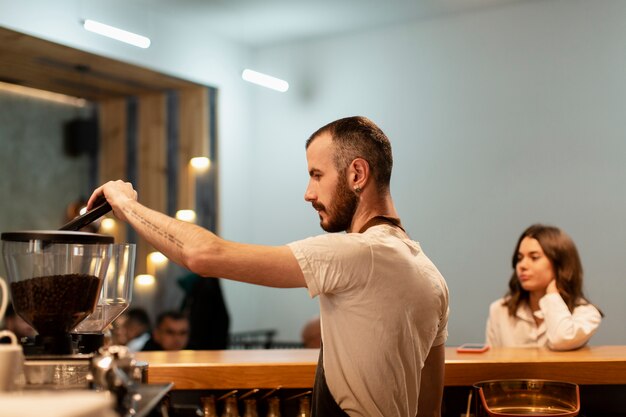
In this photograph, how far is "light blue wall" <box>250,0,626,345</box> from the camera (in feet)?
19.1

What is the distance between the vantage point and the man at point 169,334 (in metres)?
5.88

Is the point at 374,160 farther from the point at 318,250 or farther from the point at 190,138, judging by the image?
the point at 190,138

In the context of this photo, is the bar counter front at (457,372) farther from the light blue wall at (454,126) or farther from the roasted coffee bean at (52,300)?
the light blue wall at (454,126)

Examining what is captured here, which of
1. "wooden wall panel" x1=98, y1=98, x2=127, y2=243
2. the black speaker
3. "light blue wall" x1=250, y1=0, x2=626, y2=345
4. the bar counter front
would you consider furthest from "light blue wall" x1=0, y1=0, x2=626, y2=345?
the bar counter front

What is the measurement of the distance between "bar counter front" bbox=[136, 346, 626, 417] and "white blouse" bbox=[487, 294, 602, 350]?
0.52 meters

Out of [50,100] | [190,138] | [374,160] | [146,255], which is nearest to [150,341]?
[146,255]

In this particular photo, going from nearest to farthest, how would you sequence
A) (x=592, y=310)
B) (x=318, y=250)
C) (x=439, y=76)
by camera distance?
(x=318, y=250)
(x=592, y=310)
(x=439, y=76)

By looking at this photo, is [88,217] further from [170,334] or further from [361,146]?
[170,334]

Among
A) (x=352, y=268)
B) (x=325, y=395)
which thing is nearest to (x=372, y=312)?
(x=352, y=268)

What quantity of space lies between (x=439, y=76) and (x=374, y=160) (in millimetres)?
4684

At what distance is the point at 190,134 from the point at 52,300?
536 cm

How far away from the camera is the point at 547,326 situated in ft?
11.6

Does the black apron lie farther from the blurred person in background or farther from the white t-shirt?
the blurred person in background

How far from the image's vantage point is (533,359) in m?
2.74
